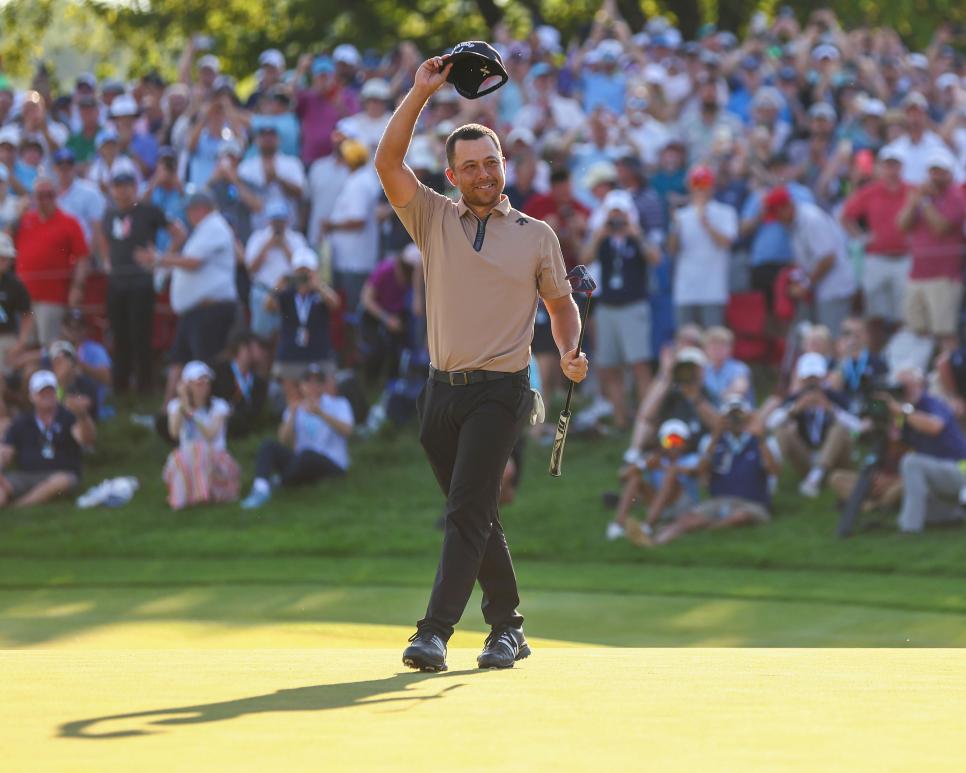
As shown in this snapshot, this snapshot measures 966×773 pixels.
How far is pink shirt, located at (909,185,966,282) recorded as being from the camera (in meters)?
15.8

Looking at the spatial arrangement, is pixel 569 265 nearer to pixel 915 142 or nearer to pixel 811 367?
pixel 811 367

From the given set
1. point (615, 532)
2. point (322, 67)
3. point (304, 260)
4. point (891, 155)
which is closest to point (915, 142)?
point (891, 155)

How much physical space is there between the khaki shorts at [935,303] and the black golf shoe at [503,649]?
9636 mm

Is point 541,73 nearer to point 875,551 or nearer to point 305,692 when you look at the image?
point 875,551

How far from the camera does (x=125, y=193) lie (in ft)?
57.1

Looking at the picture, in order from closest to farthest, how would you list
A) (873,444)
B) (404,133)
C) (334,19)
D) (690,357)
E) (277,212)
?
(404,133), (873,444), (690,357), (277,212), (334,19)

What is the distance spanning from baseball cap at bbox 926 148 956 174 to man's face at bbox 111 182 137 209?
7.71 meters

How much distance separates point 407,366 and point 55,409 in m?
3.51

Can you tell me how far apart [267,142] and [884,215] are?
242 inches

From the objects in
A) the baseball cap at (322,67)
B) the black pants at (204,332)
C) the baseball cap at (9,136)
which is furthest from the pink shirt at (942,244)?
the baseball cap at (9,136)

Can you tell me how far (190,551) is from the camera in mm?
14359

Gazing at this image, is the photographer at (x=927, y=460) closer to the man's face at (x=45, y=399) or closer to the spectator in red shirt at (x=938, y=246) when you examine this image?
the spectator in red shirt at (x=938, y=246)

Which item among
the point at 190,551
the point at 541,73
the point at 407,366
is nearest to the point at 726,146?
the point at 541,73

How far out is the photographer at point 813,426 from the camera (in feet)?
49.1
